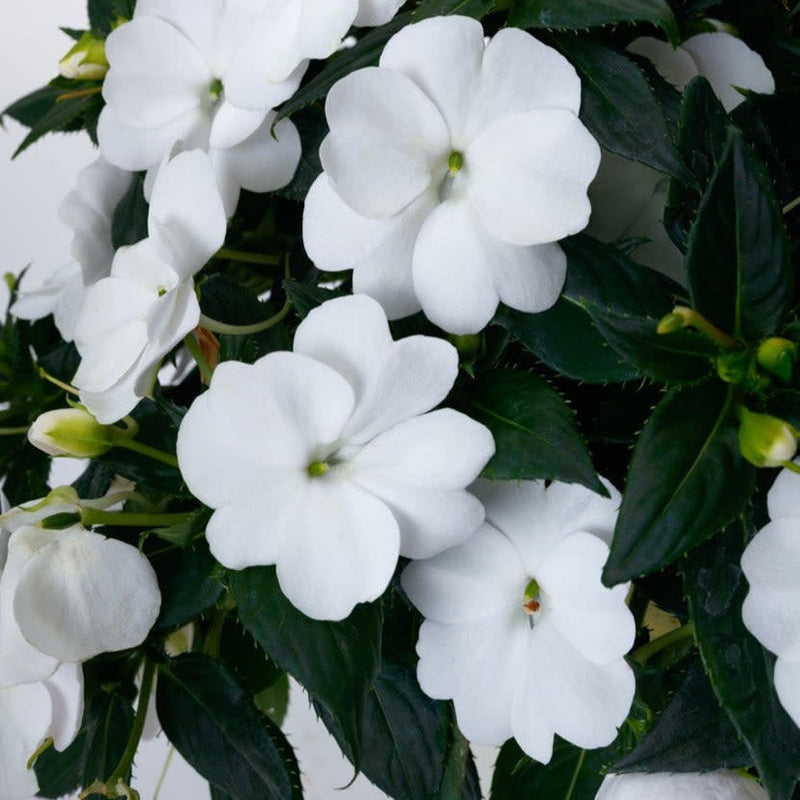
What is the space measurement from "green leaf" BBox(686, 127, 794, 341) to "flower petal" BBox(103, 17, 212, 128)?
234 millimetres

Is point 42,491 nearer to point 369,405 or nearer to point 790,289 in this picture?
point 369,405

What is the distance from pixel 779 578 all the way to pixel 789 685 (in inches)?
1.3

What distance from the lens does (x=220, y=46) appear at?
55 cm

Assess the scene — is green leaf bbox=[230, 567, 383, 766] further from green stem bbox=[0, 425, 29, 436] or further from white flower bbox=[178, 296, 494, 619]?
green stem bbox=[0, 425, 29, 436]

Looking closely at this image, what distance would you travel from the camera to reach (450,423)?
1.44ft

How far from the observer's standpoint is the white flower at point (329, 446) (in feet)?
1.43

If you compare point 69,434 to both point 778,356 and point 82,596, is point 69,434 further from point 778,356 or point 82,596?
point 778,356

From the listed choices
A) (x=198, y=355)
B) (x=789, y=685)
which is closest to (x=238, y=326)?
(x=198, y=355)

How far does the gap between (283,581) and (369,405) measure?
6 centimetres

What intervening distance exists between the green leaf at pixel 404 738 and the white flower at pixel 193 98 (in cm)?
20

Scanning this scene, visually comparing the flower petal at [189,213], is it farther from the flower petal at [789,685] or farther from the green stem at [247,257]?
the flower petal at [789,685]

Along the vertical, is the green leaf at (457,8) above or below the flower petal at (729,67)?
above

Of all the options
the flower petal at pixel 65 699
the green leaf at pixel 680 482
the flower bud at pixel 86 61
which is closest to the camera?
the green leaf at pixel 680 482

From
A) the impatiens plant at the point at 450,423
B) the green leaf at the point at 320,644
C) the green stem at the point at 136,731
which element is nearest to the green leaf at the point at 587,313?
the impatiens plant at the point at 450,423
